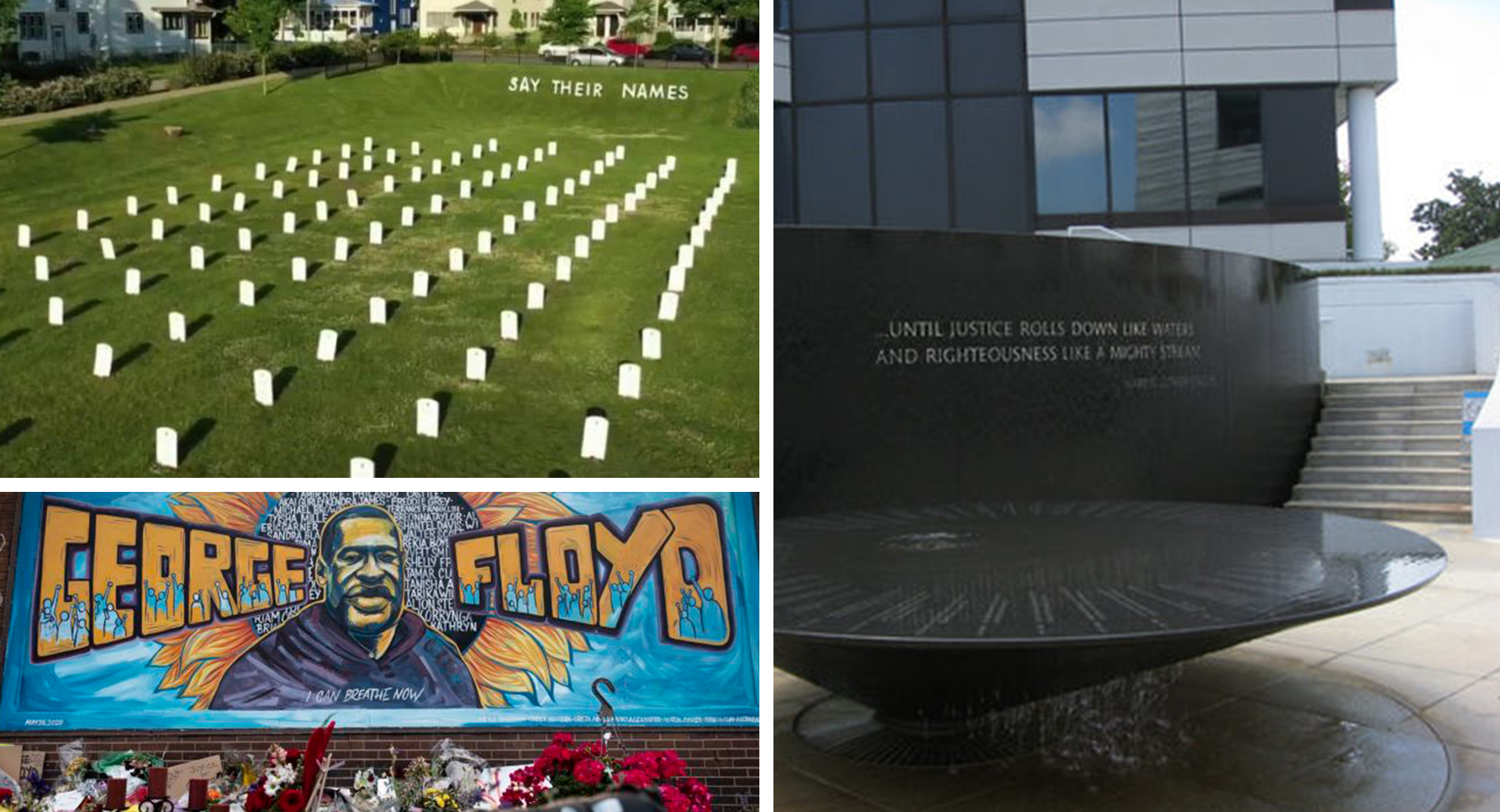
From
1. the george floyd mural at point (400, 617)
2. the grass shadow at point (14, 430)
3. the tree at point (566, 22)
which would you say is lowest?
the george floyd mural at point (400, 617)

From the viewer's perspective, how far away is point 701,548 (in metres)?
6.11

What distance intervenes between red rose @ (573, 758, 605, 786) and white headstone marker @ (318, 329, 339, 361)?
2.20 metres

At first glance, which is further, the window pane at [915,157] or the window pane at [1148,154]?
the window pane at [1148,154]

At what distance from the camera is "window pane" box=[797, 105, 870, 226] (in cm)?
1758

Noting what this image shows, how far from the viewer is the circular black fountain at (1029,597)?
312 cm

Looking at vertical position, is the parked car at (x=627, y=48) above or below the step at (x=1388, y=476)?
above

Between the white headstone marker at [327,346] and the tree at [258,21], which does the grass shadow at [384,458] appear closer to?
the white headstone marker at [327,346]

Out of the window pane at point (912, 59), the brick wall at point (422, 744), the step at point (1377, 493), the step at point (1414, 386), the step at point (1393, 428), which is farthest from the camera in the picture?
the window pane at point (912, 59)

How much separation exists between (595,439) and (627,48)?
217 centimetres

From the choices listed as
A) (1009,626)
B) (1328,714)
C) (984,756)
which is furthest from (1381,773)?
(1009,626)

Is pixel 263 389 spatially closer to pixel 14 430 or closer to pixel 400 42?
pixel 14 430

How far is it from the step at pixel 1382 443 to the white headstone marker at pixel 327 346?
835 centimetres

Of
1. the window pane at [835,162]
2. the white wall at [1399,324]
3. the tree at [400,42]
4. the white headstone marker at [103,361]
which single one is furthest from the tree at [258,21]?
the white wall at [1399,324]

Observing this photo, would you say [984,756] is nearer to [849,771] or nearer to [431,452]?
[849,771]
